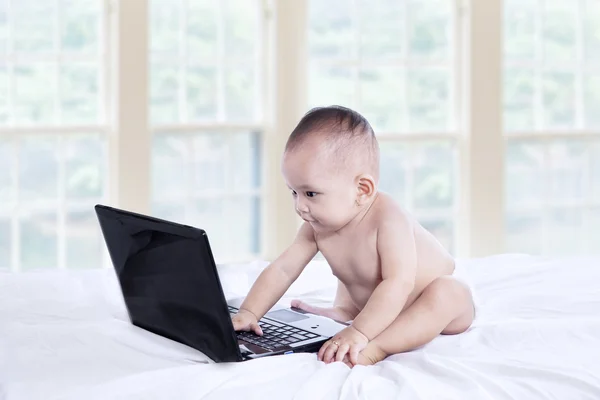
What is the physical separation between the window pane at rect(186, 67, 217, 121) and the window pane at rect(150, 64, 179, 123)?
0.06 meters

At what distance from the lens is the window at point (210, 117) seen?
3895 mm

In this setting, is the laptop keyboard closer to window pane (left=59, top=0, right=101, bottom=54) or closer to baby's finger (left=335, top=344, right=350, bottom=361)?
baby's finger (left=335, top=344, right=350, bottom=361)

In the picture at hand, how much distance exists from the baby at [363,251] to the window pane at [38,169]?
2.25m

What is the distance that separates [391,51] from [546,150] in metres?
1.05

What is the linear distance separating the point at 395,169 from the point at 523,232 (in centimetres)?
88

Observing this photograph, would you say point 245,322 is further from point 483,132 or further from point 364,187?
point 483,132

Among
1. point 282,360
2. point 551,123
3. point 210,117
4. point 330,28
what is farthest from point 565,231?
point 282,360

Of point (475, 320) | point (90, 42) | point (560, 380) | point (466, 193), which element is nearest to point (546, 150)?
point (466, 193)

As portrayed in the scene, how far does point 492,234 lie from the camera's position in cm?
427

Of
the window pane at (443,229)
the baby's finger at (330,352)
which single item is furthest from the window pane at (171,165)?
the baby's finger at (330,352)

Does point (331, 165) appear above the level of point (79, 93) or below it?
below

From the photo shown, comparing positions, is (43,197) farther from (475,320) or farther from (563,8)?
(563,8)

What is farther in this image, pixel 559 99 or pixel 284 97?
pixel 559 99

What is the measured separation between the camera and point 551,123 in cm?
450
